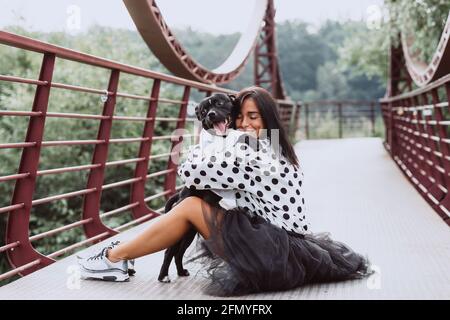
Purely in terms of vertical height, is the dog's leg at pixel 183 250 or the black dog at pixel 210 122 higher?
the black dog at pixel 210 122

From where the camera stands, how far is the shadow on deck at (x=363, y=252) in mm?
2256

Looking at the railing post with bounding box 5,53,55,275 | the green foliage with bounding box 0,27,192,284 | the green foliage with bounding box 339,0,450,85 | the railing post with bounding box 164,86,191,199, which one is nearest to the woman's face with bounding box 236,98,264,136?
the railing post with bounding box 5,53,55,275

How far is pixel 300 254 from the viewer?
2334mm

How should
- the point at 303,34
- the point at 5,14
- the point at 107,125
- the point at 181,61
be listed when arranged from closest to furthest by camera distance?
the point at 107,125 → the point at 181,61 → the point at 5,14 → the point at 303,34

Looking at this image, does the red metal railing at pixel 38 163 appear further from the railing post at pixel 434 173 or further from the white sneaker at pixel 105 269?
the railing post at pixel 434 173

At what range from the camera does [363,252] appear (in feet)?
9.98

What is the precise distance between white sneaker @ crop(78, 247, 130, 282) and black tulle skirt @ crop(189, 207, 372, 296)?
0.97 feet

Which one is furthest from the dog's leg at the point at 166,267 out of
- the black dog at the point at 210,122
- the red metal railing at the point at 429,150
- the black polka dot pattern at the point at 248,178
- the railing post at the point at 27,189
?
the red metal railing at the point at 429,150

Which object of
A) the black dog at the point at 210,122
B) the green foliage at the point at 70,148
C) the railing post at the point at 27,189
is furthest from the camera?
the green foliage at the point at 70,148

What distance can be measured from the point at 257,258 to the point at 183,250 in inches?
13.4

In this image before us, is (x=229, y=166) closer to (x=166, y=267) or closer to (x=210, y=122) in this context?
(x=210, y=122)
